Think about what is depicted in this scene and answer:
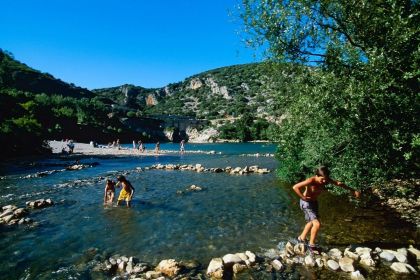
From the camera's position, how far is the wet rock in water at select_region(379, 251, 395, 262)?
37.2 feet

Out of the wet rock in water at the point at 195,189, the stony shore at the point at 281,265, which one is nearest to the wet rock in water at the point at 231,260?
the stony shore at the point at 281,265

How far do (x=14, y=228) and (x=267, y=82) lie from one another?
16.1 meters

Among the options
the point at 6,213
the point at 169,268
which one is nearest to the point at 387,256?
the point at 169,268

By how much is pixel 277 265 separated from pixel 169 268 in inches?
143

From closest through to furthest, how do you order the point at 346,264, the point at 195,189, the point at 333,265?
the point at 346,264
the point at 333,265
the point at 195,189

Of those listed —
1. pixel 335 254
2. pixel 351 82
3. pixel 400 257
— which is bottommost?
pixel 335 254

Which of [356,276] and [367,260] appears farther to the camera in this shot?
[367,260]

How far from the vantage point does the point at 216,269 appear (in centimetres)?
1122

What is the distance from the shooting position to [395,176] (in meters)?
15.7

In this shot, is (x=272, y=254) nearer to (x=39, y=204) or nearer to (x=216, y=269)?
(x=216, y=269)

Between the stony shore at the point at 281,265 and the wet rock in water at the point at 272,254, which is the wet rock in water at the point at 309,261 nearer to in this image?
the stony shore at the point at 281,265

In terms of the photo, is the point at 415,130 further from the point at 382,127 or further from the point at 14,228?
the point at 14,228

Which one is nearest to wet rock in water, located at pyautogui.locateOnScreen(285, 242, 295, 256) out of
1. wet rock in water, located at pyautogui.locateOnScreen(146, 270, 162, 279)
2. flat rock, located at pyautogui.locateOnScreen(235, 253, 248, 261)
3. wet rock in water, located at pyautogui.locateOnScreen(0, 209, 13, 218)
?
flat rock, located at pyautogui.locateOnScreen(235, 253, 248, 261)

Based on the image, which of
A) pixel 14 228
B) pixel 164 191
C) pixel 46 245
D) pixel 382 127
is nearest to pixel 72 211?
pixel 14 228
